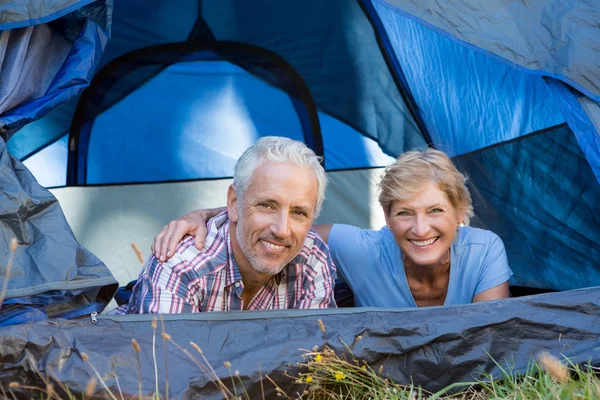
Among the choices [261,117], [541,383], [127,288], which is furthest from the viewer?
[261,117]

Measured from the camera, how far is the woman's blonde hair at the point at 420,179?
225 centimetres

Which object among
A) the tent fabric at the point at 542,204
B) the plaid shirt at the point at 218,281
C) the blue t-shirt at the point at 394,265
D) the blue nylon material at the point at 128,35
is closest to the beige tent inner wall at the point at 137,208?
the blue nylon material at the point at 128,35

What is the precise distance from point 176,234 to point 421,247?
718 millimetres

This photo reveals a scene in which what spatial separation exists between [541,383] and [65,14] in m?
1.59

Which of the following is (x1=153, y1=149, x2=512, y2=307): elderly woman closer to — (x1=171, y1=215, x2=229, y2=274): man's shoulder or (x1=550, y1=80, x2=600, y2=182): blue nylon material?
(x1=171, y1=215, x2=229, y2=274): man's shoulder

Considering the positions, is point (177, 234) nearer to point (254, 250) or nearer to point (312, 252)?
point (254, 250)

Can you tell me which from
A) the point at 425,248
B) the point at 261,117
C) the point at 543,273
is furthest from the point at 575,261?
the point at 261,117

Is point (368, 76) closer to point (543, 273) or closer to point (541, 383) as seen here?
point (543, 273)

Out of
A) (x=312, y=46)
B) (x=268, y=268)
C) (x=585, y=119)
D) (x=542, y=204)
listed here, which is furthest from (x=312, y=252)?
(x=312, y=46)

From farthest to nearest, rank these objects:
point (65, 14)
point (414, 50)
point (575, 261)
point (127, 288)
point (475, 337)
→ point (414, 50) < point (127, 288) < point (575, 261) < point (65, 14) < point (475, 337)

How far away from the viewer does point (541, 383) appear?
171 centimetres

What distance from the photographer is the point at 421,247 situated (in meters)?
2.24

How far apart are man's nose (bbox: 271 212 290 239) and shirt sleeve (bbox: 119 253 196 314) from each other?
0.25m

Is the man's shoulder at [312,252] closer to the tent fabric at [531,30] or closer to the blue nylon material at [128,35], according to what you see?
the tent fabric at [531,30]
